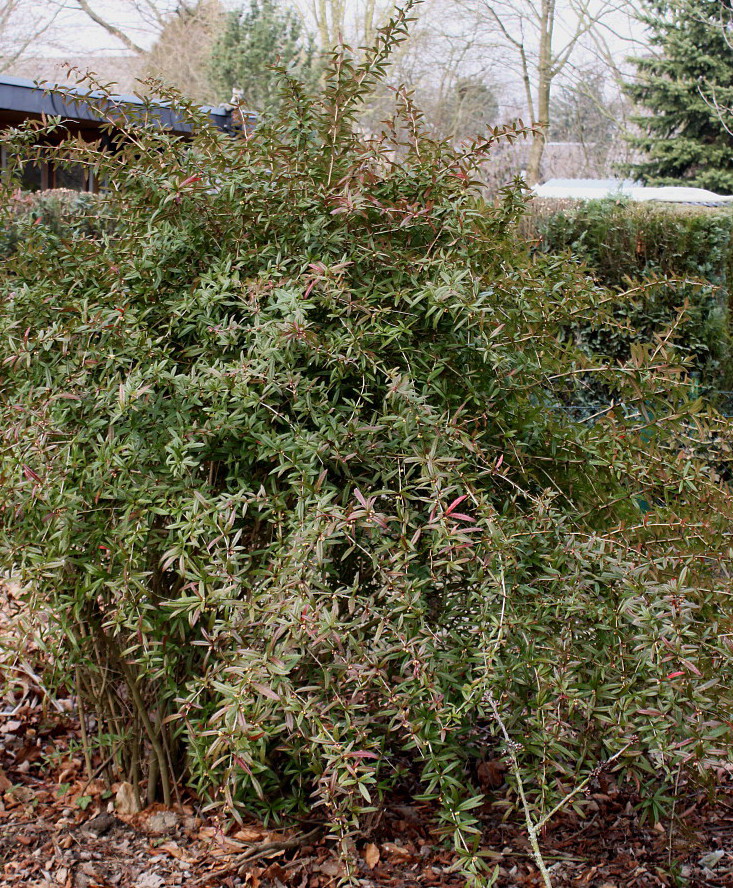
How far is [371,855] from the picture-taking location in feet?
7.52

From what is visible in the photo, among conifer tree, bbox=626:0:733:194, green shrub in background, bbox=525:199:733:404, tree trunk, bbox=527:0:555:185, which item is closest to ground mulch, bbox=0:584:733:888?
green shrub in background, bbox=525:199:733:404

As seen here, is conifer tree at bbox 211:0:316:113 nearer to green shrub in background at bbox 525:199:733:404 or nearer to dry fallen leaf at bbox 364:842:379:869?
green shrub in background at bbox 525:199:733:404

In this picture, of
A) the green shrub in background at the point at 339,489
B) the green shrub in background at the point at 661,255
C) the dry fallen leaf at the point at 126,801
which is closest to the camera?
the green shrub in background at the point at 339,489

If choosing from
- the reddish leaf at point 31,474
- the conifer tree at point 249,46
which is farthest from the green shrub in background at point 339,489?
the conifer tree at point 249,46

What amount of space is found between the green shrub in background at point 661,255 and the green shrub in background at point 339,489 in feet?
15.5

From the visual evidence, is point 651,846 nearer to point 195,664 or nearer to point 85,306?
point 195,664

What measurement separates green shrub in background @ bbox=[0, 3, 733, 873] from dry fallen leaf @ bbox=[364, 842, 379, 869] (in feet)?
0.64

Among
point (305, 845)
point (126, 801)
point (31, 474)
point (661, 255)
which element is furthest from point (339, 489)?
point (661, 255)

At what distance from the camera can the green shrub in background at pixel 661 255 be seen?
706 cm

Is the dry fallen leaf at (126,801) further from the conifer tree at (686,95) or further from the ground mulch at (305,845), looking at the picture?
the conifer tree at (686,95)

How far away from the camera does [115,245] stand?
8.47 feet

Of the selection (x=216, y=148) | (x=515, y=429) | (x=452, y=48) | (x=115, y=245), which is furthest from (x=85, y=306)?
(x=452, y=48)

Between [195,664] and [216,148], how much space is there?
1484 millimetres

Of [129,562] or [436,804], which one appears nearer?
[129,562]
